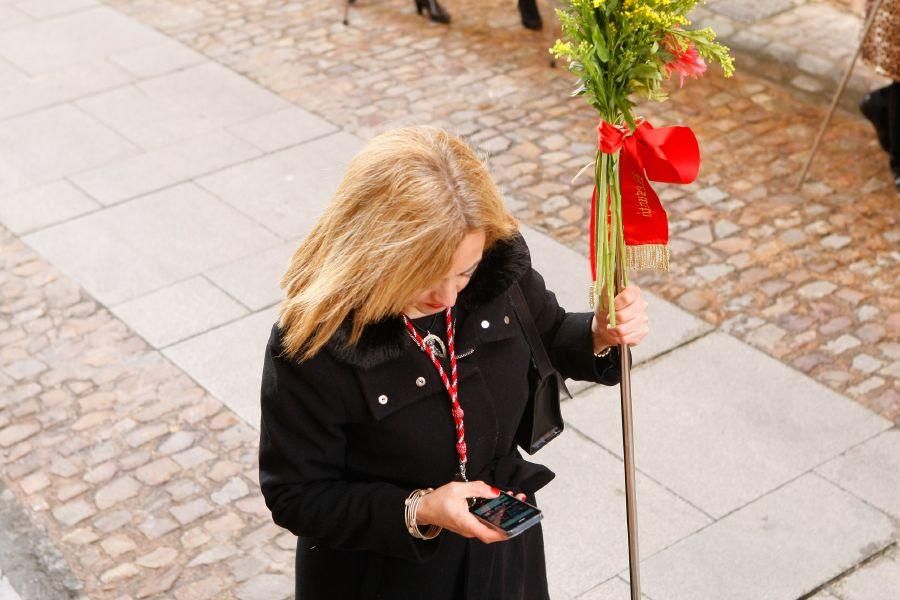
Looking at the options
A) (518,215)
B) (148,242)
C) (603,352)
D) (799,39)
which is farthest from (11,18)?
(603,352)

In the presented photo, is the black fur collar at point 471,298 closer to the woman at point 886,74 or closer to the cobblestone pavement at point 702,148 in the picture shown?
the cobblestone pavement at point 702,148

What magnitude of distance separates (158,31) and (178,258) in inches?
152

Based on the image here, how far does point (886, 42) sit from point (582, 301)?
2.32 meters

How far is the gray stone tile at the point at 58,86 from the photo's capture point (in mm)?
9305

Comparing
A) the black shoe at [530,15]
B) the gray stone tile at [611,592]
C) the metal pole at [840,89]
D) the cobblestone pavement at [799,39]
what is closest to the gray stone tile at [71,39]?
the black shoe at [530,15]

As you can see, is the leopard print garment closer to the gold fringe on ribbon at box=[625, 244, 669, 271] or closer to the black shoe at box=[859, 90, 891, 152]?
the black shoe at box=[859, 90, 891, 152]

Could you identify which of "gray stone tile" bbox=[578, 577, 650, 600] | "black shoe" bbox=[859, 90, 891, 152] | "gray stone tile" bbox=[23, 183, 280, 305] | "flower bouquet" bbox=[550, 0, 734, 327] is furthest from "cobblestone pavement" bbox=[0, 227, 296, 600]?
"black shoe" bbox=[859, 90, 891, 152]

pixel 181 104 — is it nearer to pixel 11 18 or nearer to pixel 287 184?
pixel 287 184

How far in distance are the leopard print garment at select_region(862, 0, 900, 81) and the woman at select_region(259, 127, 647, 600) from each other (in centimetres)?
472

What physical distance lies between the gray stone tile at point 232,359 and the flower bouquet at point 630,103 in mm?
3074

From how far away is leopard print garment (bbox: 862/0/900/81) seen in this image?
721cm

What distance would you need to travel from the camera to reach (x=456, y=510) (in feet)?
9.32

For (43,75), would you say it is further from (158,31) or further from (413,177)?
(413,177)

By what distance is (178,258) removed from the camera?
7254mm
